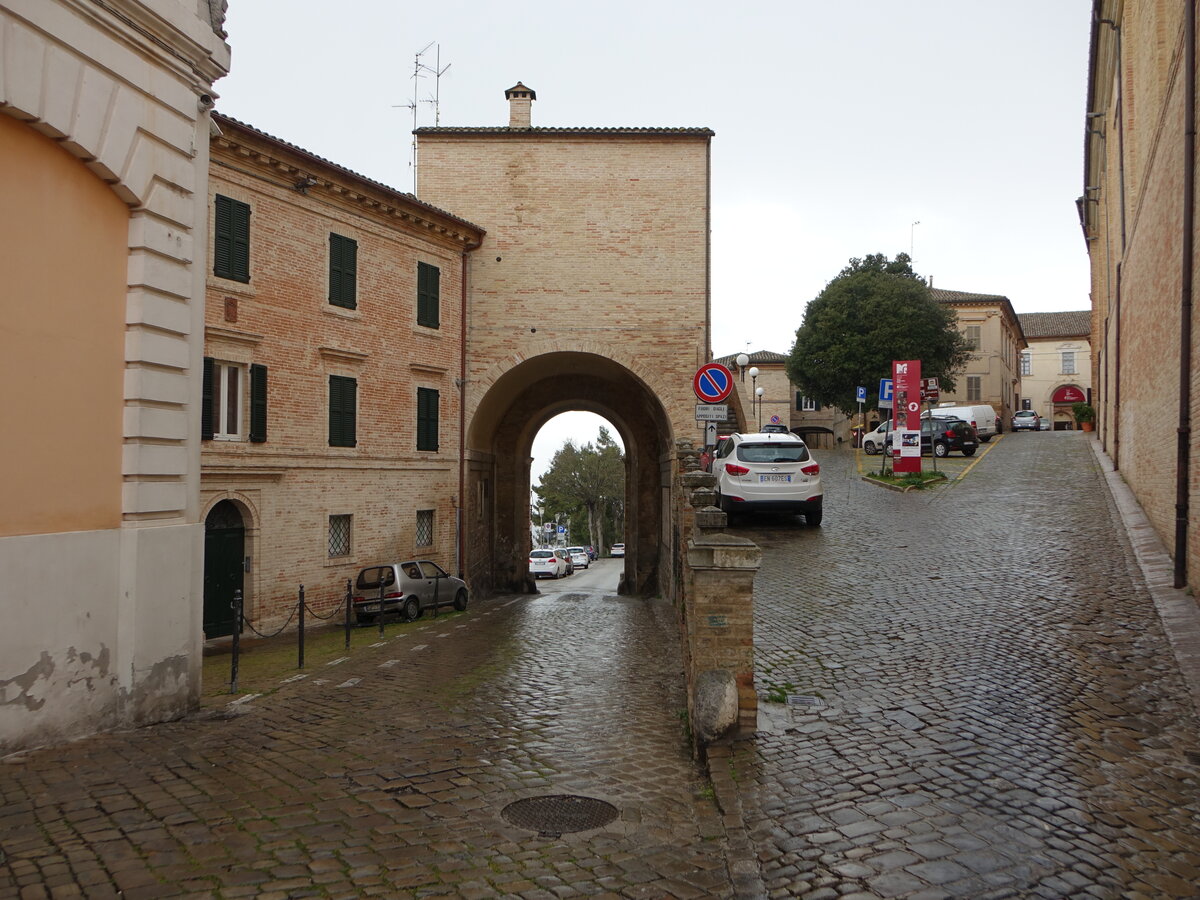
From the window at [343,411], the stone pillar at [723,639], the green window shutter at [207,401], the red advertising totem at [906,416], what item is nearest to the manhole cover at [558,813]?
the stone pillar at [723,639]

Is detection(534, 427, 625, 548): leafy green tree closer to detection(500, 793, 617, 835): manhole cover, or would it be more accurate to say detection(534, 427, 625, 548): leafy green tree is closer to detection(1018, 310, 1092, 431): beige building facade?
detection(1018, 310, 1092, 431): beige building facade

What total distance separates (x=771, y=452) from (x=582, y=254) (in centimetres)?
837

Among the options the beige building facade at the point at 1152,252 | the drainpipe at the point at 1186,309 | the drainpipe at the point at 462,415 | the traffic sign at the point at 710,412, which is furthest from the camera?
the drainpipe at the point at 462,415

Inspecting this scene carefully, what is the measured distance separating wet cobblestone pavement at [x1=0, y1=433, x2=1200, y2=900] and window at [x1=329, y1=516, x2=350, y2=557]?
8.27 meters

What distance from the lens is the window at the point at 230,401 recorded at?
16439 mm

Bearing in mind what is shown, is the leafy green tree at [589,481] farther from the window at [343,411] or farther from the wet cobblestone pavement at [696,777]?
the wet cobblestone pavement at [696,777]

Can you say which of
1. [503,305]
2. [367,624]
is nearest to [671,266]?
[503,305]

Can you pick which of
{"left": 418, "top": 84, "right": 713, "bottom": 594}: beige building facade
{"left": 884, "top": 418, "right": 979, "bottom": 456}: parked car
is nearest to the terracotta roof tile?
{"left": 884, "top": 418, "right": 979, "bottom": 456}: parked car

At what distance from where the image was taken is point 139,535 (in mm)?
7777

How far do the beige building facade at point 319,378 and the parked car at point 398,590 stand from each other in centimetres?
72

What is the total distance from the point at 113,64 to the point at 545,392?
19.9m

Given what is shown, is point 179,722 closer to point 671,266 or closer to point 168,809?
point 168,809

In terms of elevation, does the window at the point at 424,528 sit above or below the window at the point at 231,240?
below

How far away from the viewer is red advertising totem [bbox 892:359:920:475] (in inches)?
946
